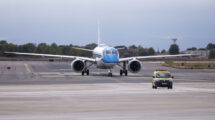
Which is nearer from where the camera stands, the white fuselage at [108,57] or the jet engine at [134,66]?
the white fuselage at [108,57]

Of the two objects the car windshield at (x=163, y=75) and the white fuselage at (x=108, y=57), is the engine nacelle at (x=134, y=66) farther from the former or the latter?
the car windshield at (x=163, y=75)

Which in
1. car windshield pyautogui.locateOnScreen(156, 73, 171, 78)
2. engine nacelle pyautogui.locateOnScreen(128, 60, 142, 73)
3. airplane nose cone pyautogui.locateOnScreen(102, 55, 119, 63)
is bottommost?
car windshield pyautogui.locateOnScreen(156, 73, 171, 78)

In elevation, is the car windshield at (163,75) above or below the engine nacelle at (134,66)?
below

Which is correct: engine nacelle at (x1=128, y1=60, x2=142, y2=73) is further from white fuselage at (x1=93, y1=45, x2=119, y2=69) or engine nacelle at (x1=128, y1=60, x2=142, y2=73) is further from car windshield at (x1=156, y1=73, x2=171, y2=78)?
car windshield at (x1=156, y1=73, x2=171, y2=78)

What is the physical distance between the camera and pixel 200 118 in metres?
18.7

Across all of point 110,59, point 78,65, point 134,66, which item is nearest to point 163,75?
point 110,59

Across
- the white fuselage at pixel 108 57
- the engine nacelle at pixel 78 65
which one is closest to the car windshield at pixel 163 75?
the white fuselage at pixel 108 57

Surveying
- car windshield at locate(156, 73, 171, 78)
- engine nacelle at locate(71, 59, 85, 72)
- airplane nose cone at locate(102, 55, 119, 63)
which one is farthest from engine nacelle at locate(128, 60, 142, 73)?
car windshield at locate(156, 73, 171, 78)

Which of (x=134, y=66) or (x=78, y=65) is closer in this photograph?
(x=134, y=66)

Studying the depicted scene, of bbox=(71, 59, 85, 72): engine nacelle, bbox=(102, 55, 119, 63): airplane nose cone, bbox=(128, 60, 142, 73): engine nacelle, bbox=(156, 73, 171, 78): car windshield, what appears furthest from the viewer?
bbox=(71, 59, 85, 72): engine nacelle

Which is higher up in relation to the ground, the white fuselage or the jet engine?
the white fuselage

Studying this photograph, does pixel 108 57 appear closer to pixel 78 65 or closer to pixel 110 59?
pixel 110 59

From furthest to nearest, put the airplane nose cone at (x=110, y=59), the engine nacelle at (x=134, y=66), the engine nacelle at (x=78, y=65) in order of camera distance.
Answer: the engine nacelle at (x=78, y=65), the engine nacelle at (x=134, y=66), the airplane nose cone at (x=110, y=59)

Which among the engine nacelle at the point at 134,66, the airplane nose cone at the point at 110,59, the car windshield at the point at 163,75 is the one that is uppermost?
the airplane nose cone at the point at 110,59
